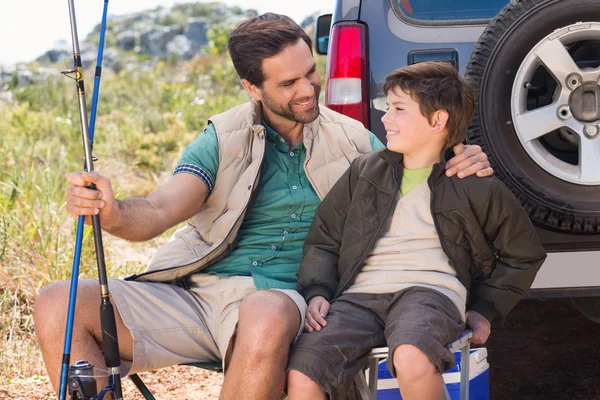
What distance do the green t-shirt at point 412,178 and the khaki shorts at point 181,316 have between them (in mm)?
465

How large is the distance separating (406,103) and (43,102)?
10131 mm

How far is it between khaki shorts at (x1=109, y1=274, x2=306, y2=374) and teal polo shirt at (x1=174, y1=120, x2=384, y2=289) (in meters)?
0.08

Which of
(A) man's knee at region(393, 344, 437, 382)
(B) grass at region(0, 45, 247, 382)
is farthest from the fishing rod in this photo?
(B) grass at region(0, 45, 247, 382)

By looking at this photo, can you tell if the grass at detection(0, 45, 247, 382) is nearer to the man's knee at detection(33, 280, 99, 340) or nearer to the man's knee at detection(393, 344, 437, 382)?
the man's knee at detection(33, 280, 99, 340)

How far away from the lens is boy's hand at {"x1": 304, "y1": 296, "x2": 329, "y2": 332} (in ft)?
8.96

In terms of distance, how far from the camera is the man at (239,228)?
2.68 m

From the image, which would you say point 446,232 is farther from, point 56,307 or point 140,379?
point 56,307

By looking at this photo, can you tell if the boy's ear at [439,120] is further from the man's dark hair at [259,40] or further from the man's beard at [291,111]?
the man's dark hair at [259,40]

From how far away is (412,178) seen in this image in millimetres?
2943

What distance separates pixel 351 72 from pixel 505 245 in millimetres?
1005

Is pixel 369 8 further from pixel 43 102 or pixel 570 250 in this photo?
pixel 43 102

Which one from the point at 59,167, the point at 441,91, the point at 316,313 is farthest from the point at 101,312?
the point at 59,167

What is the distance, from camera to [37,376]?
4.09 metres

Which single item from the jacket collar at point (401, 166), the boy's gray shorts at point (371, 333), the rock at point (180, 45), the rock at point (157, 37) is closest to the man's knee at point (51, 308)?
the boy's gray shorts at point (371, 333)
